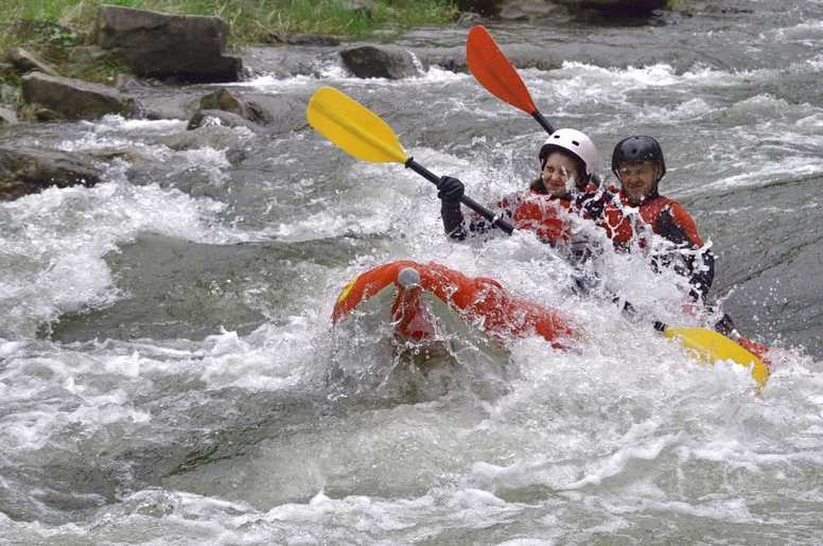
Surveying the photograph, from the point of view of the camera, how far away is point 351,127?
17.9 ft

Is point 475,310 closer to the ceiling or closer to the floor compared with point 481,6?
closer to the floor

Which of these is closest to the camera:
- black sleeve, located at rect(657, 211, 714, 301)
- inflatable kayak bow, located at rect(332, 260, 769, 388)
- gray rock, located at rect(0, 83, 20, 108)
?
inflatable kayak bow, located at rect(332, 260, 769, 388)

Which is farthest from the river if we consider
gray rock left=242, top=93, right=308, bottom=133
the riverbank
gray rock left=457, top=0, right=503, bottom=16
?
gray rock left=457, top=0, right=503, bottom=16

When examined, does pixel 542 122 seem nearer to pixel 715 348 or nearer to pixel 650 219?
pixel 650 219

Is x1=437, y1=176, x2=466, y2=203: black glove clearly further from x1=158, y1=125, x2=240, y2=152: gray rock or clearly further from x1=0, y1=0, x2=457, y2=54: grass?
x1=0, y1=0, x2=457, y2=54: grass

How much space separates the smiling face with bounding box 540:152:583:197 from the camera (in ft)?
16.8

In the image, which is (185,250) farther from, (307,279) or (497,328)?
(497,328)

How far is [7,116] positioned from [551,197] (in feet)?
17.6

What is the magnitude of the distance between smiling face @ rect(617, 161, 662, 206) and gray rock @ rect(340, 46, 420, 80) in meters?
6.13

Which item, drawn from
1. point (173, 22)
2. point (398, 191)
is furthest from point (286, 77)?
point (398, 191)

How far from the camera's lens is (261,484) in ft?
12.2

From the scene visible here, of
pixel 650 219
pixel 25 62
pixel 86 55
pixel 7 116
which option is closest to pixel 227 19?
pixel 86 55

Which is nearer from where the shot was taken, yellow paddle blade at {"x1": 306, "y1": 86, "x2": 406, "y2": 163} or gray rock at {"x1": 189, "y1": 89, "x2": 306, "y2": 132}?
yellow paddle blade at {"x1": 306, "y1": 86, "x2": 406, "y2": 163}

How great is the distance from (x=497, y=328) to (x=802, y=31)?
1035 cm
